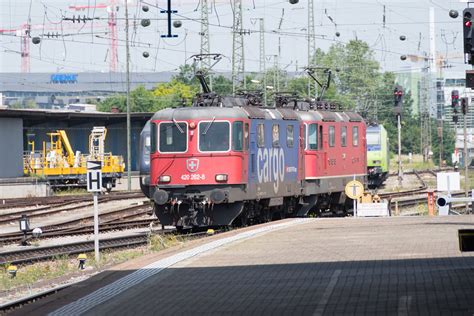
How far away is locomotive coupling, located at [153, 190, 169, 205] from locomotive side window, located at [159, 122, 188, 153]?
1244 mm

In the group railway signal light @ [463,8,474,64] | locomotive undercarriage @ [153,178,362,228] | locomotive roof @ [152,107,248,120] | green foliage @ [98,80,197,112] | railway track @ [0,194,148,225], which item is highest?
green foliage @ [98,80,197,112]

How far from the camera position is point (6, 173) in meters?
58.5

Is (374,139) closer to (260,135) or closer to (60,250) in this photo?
(260,135)

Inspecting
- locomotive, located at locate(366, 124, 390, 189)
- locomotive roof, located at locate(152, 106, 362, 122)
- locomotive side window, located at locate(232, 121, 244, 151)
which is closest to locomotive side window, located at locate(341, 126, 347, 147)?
locomotive roof, located at locate(152, 106, 362, 122)

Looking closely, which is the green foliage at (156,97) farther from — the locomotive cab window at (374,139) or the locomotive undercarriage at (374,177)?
the locomotive undercarriage at (374,177)

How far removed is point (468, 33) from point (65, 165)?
4511 cm

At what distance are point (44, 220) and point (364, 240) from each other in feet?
56.0

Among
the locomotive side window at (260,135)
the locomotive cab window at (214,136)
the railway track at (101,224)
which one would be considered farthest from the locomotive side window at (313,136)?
the locomotive cab window at (214,136)

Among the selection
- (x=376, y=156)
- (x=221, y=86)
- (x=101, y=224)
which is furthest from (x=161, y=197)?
(x=221, y=86)

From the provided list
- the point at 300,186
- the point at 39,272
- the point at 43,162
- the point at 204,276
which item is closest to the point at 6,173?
the point at 43,162

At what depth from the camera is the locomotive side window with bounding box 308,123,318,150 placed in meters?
33.2

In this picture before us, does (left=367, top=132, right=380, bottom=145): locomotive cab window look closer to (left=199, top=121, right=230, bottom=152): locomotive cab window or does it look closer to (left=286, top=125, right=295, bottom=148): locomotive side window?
(left=286, top=125, right=295, bottom=148): locomotive side window

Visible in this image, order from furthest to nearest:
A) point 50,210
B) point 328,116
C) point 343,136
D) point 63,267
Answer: point 50,210, point 343,136, point 328,116, point 63,267

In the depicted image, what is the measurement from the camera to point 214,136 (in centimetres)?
2747
